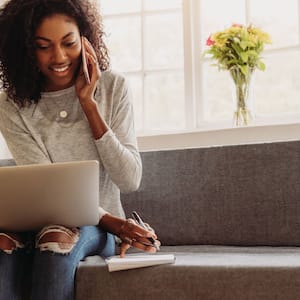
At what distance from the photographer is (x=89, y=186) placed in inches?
56.9

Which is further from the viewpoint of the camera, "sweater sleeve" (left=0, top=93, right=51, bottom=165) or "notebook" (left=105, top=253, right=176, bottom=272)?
"sweater sleeve" (left=0, top=93, right=51, bottom=165)

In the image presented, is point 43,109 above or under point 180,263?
above

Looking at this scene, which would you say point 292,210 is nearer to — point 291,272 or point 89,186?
point 291,272

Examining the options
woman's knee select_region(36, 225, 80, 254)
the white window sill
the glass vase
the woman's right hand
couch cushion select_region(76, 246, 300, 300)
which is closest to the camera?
couch cushion select_region(76, 246, 300, 300)

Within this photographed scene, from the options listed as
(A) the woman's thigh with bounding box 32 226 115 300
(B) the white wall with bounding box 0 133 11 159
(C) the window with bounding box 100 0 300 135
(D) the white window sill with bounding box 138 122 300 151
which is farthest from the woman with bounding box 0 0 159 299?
(B) the white wall with bounding box 0 133 11 159

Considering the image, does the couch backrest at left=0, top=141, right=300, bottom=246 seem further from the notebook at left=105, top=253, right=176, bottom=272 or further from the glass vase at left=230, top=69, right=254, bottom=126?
the notebook at left=105, top=253, right=176, bottom=272

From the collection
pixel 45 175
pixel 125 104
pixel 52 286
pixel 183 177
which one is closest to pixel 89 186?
pixel 45 175

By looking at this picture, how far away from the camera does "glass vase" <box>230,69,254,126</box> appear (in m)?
2.51

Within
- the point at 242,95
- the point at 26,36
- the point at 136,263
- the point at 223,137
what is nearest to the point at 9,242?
the point at 136,263

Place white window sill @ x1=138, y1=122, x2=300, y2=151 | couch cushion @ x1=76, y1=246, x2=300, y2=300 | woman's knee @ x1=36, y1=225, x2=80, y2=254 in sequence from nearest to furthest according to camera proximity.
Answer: couch cushion @ x1=76, y1=246, x2=300, y2=300
woman's knee @ x1=36, y1=225, x2=80, y2=254
white window sill @ x1=138, y1=122, x2=300, y2=151

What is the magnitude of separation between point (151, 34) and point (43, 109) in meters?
1.05

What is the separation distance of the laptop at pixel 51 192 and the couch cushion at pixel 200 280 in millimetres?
159

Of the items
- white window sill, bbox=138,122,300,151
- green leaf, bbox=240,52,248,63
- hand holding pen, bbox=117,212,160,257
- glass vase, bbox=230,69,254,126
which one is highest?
green leaf, bbox=240,52,248,63

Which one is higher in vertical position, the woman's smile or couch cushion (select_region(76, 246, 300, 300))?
the woman's smile
